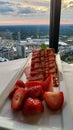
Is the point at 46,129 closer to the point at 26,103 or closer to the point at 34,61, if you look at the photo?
the point at 26,103

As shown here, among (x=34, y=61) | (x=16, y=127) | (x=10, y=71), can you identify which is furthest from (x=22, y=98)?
(x=10, y=71)

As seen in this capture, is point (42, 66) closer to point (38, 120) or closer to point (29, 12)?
point (38, 120)

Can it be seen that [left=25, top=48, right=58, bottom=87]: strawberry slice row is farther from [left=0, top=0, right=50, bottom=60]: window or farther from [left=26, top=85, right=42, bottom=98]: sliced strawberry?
[left=0, top=0, right=50, bottom=60]: window

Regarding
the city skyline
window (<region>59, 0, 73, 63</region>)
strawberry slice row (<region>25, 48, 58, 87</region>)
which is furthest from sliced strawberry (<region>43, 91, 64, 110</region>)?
the city skyline

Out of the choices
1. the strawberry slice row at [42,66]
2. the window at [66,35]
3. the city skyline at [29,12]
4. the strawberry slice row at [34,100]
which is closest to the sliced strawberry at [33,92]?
the strawberry slice row at [34,100]

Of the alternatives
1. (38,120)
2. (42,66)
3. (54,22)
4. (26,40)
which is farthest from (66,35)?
(38,120)
